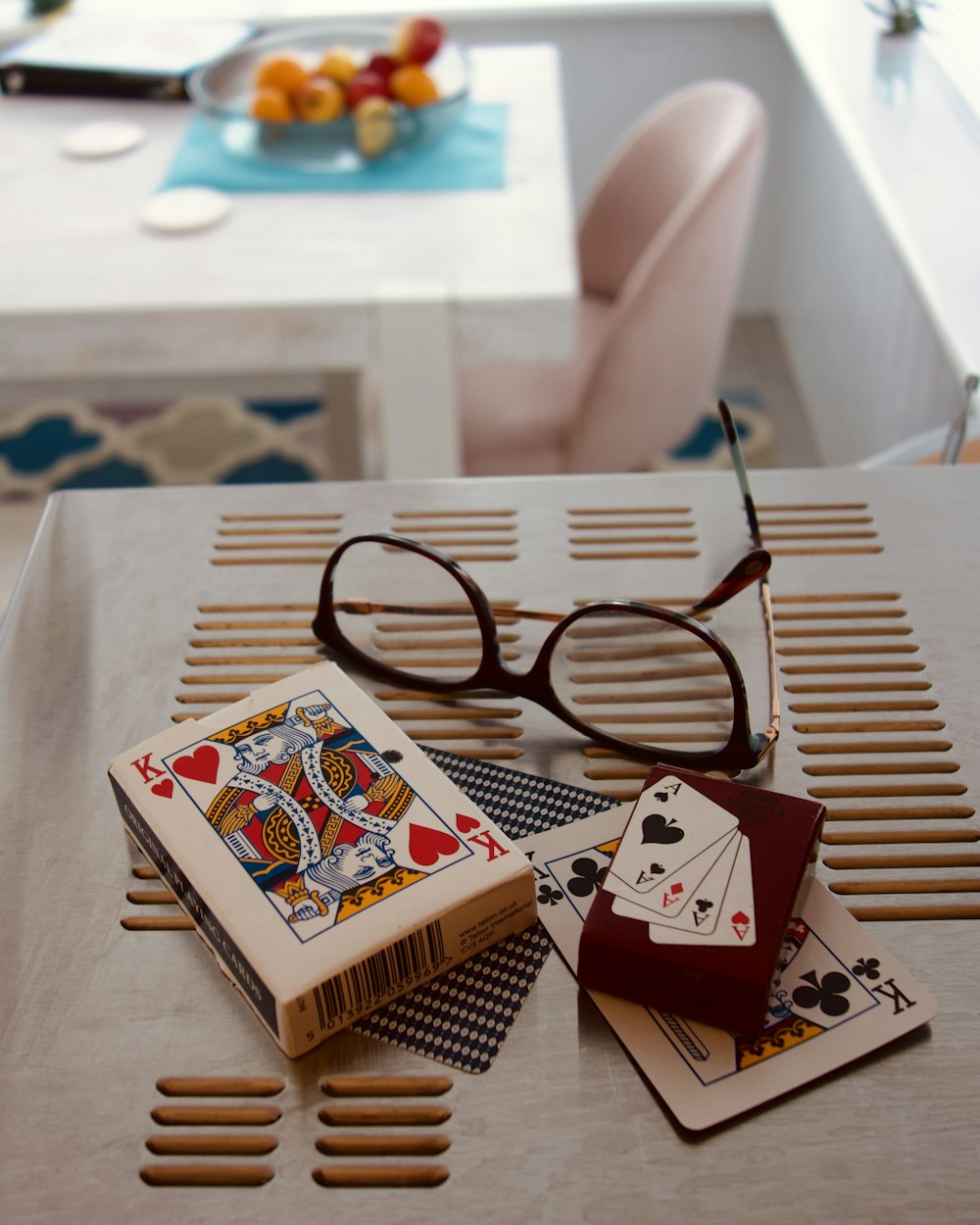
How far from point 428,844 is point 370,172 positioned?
160 cm

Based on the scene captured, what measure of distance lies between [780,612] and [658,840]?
0.66 ft

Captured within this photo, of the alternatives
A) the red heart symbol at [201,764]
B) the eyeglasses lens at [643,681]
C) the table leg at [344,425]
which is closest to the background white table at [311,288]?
the table leg at [344,425]

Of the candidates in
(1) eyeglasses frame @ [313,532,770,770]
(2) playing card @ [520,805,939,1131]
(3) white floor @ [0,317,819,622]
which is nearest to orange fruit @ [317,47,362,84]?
(3) white floor @ [0,317,819,622]

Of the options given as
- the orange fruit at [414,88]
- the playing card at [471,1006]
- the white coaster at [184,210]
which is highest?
the playing card at [471,1006]

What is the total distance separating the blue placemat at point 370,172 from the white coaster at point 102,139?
0.29ft

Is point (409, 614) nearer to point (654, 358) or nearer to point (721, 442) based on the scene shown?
point (654, 358)

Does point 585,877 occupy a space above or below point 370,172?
above

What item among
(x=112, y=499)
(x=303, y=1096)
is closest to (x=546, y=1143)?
(x=303, y=1096)

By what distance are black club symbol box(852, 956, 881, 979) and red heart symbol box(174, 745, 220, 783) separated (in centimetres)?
25

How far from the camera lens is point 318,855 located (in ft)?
1.45

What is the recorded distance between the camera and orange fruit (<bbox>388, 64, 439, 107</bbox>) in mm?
1870

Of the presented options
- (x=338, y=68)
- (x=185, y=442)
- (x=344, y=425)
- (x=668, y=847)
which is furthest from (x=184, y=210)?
(x=668, y=847)

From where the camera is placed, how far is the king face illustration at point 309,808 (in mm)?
431

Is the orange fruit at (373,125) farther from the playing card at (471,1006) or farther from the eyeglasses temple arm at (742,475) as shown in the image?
the playing card at (471,1006)
